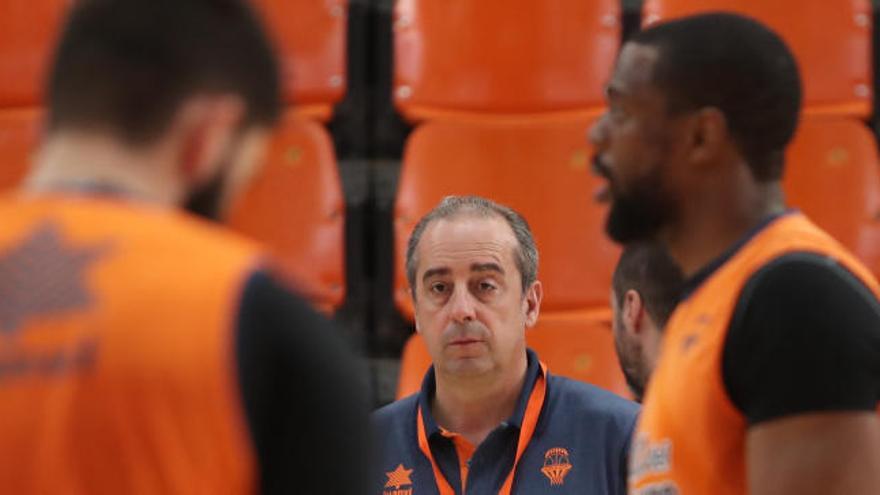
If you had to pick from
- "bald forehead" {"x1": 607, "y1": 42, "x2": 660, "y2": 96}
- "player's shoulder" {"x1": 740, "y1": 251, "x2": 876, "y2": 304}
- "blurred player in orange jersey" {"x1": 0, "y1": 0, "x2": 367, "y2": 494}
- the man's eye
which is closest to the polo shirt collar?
the man's eye

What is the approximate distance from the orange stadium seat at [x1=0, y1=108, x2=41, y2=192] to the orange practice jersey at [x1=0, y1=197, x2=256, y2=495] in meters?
3.22

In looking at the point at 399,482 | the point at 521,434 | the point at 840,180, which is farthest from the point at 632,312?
the point at 840,180

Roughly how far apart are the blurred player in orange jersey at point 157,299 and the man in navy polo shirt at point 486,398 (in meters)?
1.65

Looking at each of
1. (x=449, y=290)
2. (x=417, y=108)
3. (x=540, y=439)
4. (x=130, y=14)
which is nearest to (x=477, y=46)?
(x=417, y=108)

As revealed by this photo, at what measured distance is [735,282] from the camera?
1736 mm

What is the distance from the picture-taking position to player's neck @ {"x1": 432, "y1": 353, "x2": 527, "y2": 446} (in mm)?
2896

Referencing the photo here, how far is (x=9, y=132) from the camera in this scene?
4270 mm

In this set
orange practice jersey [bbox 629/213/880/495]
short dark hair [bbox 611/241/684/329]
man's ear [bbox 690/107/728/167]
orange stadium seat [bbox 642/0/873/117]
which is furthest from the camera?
orange stadium seat [bbox 642/0/873/117]

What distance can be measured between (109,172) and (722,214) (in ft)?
3.04

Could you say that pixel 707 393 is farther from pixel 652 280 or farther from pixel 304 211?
pixel 304 211

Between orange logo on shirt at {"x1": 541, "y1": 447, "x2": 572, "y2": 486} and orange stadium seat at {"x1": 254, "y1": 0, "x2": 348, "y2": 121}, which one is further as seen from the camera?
orange stadium seat at {"x1": 254, "y1": 0, "x2": 348, "y2": 121}

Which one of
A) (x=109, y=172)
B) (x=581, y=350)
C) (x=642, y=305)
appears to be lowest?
(x=581, y=350)

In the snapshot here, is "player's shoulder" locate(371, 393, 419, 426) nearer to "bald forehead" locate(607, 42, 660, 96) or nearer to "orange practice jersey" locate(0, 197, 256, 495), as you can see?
"bald forehead" locate(607, 42, 660, 96)

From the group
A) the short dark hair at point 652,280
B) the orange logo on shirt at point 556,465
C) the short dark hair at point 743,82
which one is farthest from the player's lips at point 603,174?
the orange logo on shirt at point 556,465
